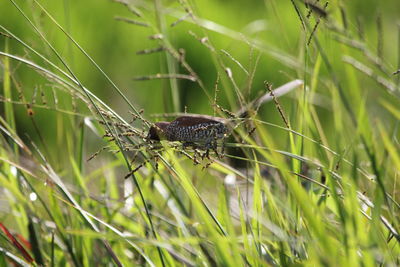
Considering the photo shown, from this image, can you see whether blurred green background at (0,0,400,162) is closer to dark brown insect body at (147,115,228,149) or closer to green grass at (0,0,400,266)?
green grass at (0,0,400,266)

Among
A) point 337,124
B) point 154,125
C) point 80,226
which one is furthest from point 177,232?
point 337,124

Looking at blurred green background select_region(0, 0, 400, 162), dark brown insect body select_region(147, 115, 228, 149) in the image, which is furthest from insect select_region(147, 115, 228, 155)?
blurred green background select_region(0, 0, 400, 162)

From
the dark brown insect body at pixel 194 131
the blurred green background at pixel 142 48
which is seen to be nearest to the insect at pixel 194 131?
the dark brown insect body at pixel 194 131

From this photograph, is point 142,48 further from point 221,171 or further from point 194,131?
point 194,131

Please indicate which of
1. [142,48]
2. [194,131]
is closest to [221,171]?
[194,131]

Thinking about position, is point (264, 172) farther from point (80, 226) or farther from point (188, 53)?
point (188, 53)

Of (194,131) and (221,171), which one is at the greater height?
(194,131)
